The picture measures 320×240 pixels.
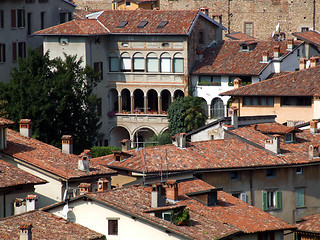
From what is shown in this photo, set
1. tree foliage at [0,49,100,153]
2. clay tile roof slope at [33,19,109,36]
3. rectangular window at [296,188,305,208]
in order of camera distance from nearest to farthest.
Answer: rectangular window at [296,188,305,208]
tree foliage at [0,49,100,153]
clay tile roof slope at [33,19,109,36]

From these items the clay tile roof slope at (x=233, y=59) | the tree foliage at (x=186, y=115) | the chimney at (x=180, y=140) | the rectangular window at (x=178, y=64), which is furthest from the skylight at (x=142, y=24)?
the chimney at (x=180, y=140)

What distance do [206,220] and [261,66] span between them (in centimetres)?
3515

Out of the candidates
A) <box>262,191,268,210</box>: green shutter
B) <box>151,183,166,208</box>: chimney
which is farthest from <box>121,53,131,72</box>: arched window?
<box>151,183,166,208</box>: chimney

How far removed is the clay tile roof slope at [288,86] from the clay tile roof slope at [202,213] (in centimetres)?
2172

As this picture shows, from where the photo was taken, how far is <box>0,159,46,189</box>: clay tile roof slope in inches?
1622

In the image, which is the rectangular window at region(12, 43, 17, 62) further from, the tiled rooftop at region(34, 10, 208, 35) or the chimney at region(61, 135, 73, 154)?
the chimney at region(61, 135, 73, 154)

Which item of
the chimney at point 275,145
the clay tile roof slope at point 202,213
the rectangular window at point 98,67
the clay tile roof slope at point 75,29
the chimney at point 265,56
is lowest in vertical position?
the clay tile roof slope at point 202,213

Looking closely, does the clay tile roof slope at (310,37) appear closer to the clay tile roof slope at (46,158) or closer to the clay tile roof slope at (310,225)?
the clay tile roof slope at (310,225)

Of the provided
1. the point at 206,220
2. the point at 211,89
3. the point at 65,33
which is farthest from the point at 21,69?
the point at 206,220

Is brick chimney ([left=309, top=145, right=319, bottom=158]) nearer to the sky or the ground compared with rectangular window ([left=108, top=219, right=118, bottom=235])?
nearer to the sky

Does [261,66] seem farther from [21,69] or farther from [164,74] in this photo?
[21,69]

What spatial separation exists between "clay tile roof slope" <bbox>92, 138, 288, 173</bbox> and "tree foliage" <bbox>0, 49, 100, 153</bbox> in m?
10.1

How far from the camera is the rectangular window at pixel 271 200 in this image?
51656mm

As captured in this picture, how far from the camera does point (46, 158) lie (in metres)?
45.8
